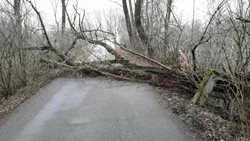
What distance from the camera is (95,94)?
373 inches

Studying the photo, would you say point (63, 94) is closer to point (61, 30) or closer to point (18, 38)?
point (18, 38)

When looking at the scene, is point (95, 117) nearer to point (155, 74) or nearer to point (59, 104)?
point (59, 104)

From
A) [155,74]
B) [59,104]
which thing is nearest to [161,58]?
[155,74]

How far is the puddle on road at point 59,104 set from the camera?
6.90 m

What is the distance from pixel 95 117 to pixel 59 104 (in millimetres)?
1825

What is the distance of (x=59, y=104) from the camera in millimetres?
8602

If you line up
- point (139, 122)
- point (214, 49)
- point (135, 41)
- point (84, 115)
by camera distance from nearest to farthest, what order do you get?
point (139, 122) < point (84, 115) < point (214, 49) < point (135, 41)

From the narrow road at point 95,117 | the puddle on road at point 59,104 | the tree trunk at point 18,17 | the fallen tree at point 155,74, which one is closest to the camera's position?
the narrow road at point 95,117

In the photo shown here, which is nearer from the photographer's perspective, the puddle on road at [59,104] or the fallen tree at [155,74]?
the puddle on road at [59,104]

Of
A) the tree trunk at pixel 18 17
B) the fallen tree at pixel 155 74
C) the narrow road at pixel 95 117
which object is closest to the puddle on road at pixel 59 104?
the narrow road at pixel 95 117

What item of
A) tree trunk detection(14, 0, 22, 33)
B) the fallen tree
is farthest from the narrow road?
tree trunk detection(14, 0, 22, 33)

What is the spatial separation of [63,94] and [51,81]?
2.28 metres

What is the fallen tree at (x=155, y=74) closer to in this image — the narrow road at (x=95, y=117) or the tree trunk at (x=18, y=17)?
the narrow road at (x=95, y=117)

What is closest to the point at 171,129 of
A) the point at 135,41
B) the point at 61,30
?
the point at 135,41
